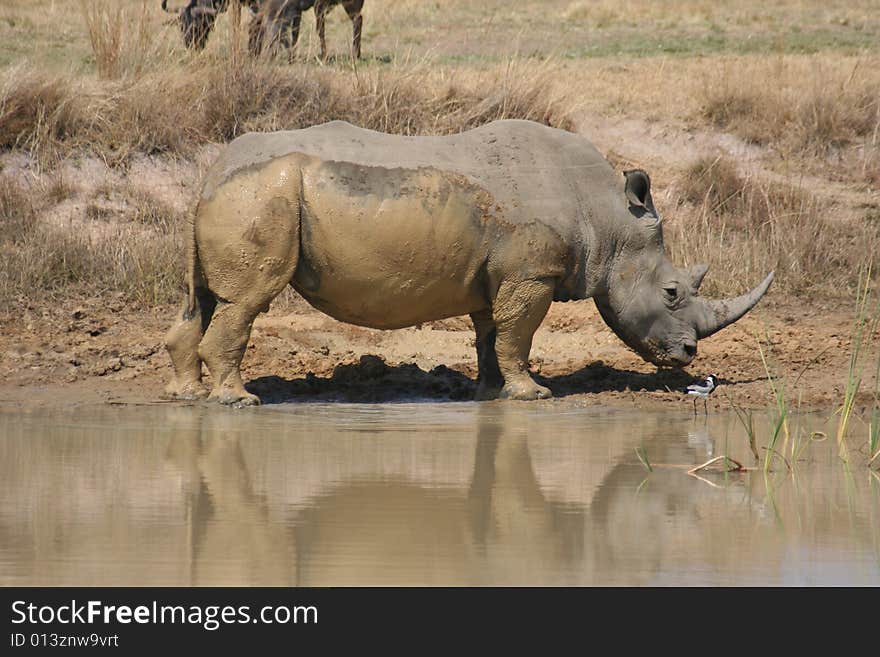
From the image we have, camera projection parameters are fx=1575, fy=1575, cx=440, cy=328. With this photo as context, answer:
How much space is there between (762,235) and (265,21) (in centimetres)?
458

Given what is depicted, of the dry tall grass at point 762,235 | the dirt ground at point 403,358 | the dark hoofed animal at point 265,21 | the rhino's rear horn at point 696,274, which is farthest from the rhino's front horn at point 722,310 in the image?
the dark hoofed animal at point 265,21

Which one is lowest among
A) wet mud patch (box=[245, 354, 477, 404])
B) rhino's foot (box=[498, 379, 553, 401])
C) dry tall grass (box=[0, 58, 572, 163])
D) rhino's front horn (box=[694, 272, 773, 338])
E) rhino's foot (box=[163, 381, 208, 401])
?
wet mud patch (box=[245, 354, 477, 404])

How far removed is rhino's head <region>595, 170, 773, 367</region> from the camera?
30.8 ft

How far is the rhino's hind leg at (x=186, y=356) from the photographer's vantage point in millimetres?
8844

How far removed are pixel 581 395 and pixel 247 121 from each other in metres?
4.72

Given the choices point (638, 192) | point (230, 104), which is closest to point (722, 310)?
point (638, 192)

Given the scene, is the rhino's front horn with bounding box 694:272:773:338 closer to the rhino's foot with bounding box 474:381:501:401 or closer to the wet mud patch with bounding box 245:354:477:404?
the rhino's foot with bounding box 474:381:501:401

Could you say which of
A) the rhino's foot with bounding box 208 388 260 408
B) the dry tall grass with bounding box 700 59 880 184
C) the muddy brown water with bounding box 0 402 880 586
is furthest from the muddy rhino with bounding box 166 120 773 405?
the dry tall grass with bounding box 700 59 880 184

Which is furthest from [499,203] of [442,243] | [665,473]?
[665,473]

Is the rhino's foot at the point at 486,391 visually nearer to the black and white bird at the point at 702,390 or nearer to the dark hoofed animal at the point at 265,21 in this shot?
the black and white bird at the point at 702,390

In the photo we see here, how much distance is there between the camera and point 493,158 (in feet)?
29.4

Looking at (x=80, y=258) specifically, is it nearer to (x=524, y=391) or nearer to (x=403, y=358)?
(x=403, y=358)

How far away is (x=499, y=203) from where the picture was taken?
880cm

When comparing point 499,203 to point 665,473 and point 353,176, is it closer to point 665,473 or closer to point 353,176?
point 353,176
